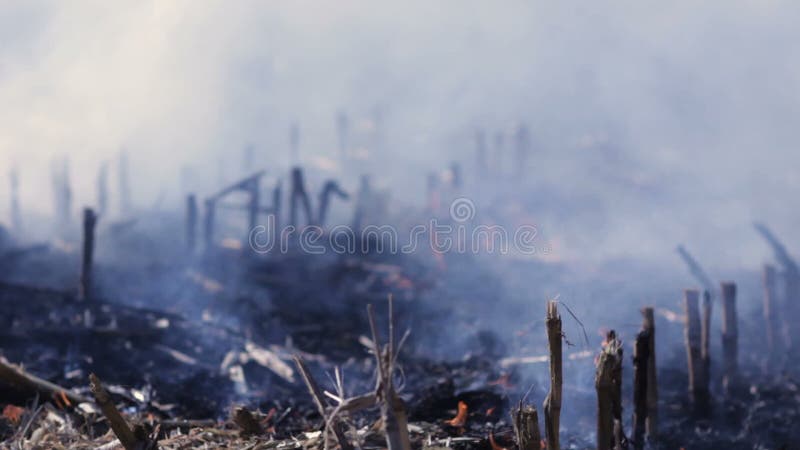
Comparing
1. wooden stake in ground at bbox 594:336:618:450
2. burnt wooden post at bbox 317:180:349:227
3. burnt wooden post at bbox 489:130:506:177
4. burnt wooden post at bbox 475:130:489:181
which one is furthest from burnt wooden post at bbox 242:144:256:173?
wooden stake in ground at bbox 594:336:618:450

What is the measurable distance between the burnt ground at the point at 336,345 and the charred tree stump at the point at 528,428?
0.87m

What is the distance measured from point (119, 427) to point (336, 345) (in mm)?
9179

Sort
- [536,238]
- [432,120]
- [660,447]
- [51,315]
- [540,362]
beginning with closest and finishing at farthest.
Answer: [660,447] < [540,362] < [51,315] < [536,238] < [432,120]

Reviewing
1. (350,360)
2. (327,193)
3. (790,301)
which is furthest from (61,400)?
(327,193)

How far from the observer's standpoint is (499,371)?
35.4 feet

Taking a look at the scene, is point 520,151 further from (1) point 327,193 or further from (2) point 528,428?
(2) point 528,428

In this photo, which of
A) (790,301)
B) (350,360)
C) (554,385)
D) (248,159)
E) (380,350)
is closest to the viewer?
(380,350)

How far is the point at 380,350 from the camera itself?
446cm

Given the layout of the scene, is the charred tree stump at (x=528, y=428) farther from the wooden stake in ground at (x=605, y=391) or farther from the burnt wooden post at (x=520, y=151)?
the burnt wooden post at (x=520, y=151)

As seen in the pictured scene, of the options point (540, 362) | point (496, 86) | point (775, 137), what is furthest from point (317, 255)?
point (775, 137)

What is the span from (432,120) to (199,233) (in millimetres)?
17061

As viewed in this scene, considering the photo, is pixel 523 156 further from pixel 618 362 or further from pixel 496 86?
pixel 618 362

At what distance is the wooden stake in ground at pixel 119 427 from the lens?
528 cm

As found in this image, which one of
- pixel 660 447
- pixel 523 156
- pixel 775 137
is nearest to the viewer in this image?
pixel 660 447
